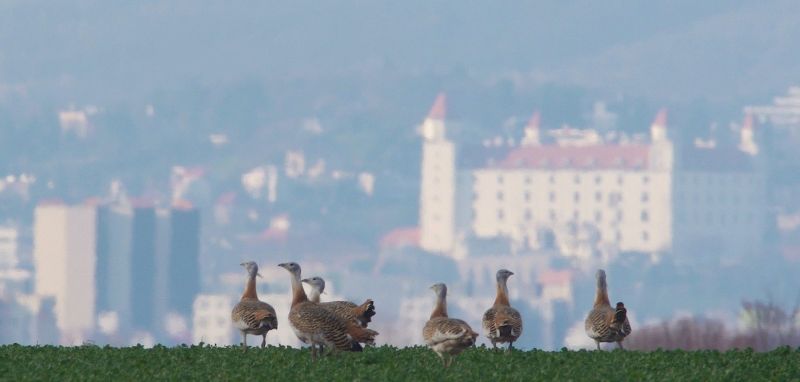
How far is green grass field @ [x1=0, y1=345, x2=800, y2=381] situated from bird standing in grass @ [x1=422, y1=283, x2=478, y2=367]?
0.49 ft

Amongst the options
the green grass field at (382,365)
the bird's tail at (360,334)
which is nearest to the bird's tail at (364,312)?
the green grass field at (382,365)

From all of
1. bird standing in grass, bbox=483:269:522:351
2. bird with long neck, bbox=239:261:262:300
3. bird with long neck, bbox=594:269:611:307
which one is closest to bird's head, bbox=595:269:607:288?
bird with long neck, bbox=594:269:611:307

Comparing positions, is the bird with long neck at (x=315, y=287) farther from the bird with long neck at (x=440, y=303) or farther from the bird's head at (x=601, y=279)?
the bird's head at (x=601, y=279)

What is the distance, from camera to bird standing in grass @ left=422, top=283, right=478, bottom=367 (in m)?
16.9

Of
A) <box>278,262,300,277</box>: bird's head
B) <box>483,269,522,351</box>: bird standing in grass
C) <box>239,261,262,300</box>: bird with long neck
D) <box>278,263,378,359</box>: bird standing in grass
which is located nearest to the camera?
<box>278,263,378,359</box>: bird standing in grass

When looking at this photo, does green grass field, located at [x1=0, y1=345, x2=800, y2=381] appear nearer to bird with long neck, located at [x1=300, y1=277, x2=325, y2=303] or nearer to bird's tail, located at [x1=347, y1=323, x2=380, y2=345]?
bird's tail, located at [x1=347, y1=323, x2=380, y2=345]

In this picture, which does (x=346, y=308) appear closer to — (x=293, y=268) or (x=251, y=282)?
(x=293, y=268)

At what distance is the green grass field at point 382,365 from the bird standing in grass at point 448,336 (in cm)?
15

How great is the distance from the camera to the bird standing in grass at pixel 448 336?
16.9 metres

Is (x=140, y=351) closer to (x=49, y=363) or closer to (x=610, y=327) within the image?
(x=49, y=363)

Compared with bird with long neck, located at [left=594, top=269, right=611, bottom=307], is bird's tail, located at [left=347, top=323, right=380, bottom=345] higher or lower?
lower

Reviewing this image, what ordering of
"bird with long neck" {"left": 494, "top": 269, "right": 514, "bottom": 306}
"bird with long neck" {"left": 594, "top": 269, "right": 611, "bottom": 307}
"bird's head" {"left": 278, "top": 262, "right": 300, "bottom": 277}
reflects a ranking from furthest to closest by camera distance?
"bird with long neck" {"left": 594, "top": 269, "right": 611, "bottom": 307}, "bird with long neck" {"left": 494, "top": 269, "right": 514, "bottom": 306}, "bird's head" {"left": 278, "top": 262, "right": 300, "bottom": 277}

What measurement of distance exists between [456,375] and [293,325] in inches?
84.1

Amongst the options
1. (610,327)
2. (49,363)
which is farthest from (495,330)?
(49,363)
